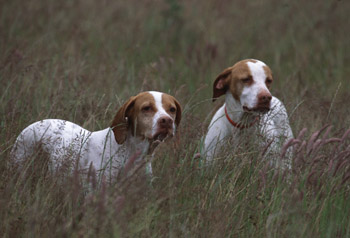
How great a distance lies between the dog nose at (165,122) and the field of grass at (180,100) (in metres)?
0.17

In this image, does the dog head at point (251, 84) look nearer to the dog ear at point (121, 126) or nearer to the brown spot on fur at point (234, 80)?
the brown spot on fur at point (234, 80)

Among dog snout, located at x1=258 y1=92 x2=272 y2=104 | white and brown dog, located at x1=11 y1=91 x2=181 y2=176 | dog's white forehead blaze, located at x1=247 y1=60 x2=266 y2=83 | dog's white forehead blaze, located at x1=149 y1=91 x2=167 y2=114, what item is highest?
dog's white forehead blaze, located at x1=247 y1=60 x2=266 y2=83

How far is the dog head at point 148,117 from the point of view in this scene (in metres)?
3.62

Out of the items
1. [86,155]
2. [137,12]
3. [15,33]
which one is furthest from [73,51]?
[86,155]

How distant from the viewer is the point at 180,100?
5105 mm

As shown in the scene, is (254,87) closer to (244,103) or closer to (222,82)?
(244,103)

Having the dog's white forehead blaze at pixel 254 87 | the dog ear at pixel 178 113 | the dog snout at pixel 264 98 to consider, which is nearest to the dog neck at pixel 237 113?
the dog's white forehead blaze at pixel 254 87

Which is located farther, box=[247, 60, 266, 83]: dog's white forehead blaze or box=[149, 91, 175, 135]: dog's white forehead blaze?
box=[247, 60, 266, 83]: dog's white forehead blaze

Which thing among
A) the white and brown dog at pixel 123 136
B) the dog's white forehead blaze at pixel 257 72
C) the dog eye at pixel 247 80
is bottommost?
the white and brown dog at pixel 123 136

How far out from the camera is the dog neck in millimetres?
4383

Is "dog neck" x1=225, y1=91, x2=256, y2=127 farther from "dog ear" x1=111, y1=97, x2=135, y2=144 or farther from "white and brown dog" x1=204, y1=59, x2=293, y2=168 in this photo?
"dog ear" x1=111, y1=97, x2=135, y2=144

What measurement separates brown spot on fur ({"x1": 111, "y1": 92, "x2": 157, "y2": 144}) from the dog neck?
0.90 metres

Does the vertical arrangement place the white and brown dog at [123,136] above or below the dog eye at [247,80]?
below

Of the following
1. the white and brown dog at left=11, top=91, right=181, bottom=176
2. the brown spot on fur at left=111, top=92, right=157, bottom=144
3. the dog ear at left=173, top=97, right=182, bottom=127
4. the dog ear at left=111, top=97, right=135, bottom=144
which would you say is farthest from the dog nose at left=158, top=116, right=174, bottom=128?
the dog ear at left=173, top=97, right=182, bottom=127
